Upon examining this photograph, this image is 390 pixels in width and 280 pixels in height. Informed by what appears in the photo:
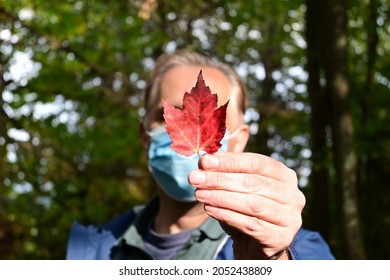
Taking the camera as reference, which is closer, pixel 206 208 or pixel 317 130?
pixel 206 208

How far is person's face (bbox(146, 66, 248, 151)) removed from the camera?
266cm

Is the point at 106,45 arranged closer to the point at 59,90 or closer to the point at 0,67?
the point at 59,90

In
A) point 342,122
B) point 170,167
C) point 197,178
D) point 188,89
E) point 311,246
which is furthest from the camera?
point 342,122

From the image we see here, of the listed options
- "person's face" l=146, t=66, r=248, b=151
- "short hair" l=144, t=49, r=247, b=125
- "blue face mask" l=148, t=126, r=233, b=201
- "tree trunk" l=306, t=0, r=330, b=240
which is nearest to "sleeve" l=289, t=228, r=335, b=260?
"blue face mask" l=148, t=126, r=233, b=201

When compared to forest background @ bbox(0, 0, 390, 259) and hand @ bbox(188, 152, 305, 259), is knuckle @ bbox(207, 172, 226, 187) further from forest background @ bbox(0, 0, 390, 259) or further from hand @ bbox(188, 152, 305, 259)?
forest background @ bbox(0, 0, 390, 259)

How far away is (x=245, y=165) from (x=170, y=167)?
3.86 ft

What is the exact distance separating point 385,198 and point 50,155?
5274 mm

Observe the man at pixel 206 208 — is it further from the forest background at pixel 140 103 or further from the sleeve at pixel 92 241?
the forest background at pixel 140 103

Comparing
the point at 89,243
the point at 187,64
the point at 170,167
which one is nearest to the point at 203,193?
the point at 170,167

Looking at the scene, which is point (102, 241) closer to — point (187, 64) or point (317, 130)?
point (187, 64)

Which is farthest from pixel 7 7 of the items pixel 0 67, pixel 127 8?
pixel 127 8

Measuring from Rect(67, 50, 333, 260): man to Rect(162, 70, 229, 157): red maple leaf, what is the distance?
4cm

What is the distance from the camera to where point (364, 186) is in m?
9.69

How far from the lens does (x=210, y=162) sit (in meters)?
1.31
